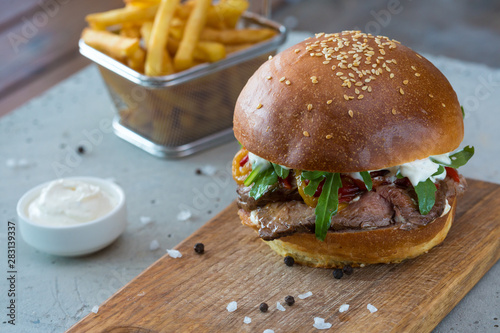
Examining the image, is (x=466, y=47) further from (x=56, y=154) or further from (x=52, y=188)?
(x=52, y=188)

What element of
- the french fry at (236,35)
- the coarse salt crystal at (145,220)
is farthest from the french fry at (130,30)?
the coarse salt crystal at (145,220)

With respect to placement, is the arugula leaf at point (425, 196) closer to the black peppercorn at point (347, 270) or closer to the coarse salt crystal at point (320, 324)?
the black peppercorn at point (347, 270)

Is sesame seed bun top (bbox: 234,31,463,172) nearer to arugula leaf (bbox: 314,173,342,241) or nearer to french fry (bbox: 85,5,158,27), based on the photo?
arugula leaf (bbox: 314,173,342,241)

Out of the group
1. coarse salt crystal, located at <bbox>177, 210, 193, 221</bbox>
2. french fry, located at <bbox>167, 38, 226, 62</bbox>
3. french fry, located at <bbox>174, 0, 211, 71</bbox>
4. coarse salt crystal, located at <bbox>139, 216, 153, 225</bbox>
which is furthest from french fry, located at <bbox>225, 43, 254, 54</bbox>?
coarse salt crystal, located at <bbox>139, 216, 153, 225</bbox>

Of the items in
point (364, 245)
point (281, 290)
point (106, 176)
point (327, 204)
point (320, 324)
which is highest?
point (327, 204)

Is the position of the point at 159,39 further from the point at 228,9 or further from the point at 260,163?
the point at 260,163

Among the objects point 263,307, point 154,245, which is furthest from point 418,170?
point 154,245
